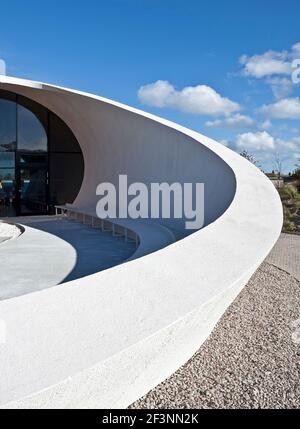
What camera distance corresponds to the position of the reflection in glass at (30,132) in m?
13.6

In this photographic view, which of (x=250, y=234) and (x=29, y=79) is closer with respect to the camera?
(x=250, y=234)

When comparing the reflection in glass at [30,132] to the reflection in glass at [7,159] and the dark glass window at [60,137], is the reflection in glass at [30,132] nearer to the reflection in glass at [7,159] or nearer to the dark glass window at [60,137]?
the dark glass window at [60,137]

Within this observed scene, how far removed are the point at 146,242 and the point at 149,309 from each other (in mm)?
4258

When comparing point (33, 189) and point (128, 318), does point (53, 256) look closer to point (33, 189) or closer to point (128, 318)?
point (128, 318)

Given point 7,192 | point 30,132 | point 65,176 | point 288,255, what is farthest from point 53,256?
point 30,132

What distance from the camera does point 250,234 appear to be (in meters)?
4.13

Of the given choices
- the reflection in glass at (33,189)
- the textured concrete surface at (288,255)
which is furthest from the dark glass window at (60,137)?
the textured concrete surface at (288,255)

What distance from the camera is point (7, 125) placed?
1352 centimetres

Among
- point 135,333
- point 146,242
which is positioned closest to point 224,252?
point 135,333

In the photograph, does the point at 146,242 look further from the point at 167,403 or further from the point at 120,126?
the point at 120,126

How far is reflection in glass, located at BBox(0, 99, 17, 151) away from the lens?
1340 centimetres

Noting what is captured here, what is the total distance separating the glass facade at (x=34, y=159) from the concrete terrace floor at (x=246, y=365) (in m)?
10.2

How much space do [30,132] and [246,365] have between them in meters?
12.3

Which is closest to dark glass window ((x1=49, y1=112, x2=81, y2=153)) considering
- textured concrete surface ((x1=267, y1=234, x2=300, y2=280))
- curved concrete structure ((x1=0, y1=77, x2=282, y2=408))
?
textured concrete surface ((x1=267, y1=234, x2=300, y2=280))
